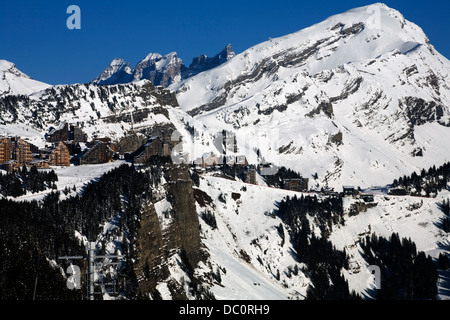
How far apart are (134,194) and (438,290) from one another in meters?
103

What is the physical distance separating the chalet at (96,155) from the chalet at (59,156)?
5.12 m

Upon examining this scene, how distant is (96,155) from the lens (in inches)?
6594

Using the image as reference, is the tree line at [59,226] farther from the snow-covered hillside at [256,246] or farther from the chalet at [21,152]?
the chalet at [21,152]

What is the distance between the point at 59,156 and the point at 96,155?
1098 cm

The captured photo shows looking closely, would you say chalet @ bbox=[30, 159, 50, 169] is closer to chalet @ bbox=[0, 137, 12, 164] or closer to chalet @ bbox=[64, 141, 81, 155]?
chalet @ bbox=[0, 137, 12, 164]

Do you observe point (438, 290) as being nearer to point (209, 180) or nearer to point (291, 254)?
point (291, 254)

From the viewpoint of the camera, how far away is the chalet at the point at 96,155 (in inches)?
6516

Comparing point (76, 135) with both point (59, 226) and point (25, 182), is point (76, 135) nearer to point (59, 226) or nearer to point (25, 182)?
point (25, 182)

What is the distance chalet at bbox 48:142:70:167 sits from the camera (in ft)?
521

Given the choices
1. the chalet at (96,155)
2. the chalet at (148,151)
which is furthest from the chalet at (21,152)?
the chalet at (148,151)

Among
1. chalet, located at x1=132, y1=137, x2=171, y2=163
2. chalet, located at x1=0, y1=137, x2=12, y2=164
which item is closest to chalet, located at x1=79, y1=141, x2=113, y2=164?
chalet, located at x1=132, y1=137, x2=171, y2=163

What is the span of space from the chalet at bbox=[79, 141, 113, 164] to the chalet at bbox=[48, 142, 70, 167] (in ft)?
16.8

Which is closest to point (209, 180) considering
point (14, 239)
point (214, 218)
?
point (214, 218)

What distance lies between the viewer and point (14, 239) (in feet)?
275
